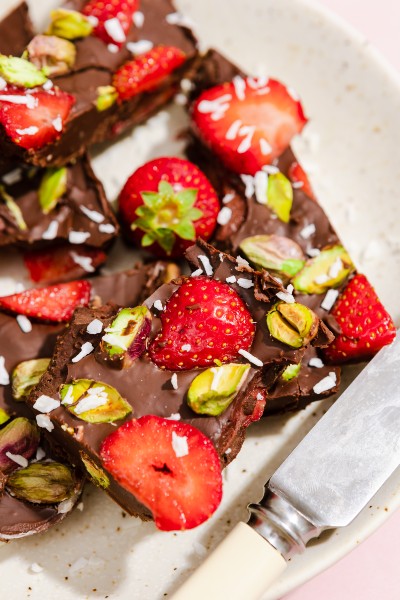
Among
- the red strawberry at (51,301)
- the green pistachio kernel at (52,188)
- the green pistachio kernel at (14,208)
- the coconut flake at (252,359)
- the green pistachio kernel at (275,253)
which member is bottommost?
→ the red strawberry at (51,301)

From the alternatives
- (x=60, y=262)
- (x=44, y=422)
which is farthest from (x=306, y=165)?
(x=44, y=422)

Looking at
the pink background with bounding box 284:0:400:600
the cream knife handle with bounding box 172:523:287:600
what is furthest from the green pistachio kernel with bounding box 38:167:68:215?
the pink background with bounding box 284:0:400:600

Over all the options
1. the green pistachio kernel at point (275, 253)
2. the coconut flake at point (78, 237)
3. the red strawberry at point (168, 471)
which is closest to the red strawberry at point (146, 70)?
the coconut flake at point (78, 237)

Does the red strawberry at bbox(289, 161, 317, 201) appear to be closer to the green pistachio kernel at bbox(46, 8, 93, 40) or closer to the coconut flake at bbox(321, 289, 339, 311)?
the coconut flake at bbox(321, 289, 339, 311)

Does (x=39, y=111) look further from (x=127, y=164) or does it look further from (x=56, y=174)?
(x=127, y=164)

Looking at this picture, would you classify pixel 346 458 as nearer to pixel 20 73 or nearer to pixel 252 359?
pixel 252 359

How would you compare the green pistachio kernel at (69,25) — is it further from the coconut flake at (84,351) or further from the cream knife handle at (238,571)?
the cream knife handle at (238,571)
